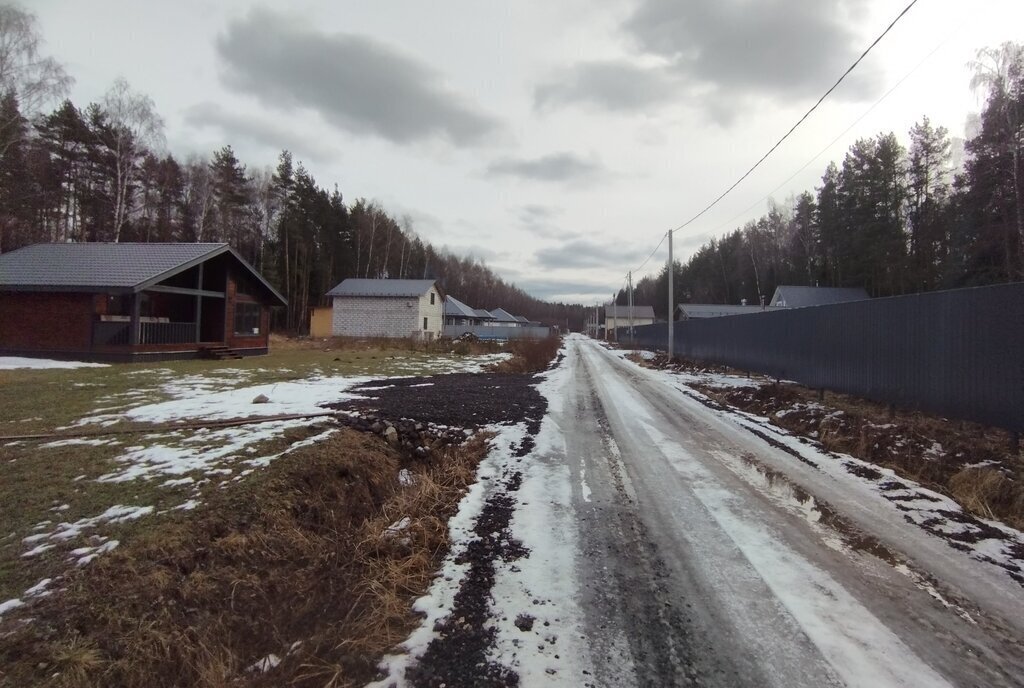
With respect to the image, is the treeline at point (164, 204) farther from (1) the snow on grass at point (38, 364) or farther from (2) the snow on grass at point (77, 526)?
(2) the snow on grass at point (77, 526)

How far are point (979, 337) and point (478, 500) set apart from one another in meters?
7.03

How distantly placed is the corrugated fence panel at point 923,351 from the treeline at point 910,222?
17.9m

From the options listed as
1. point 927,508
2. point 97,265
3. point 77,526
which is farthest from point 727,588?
point 97,265

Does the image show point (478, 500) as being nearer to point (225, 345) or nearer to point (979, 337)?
point (979, 337)

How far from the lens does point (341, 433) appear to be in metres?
6.77

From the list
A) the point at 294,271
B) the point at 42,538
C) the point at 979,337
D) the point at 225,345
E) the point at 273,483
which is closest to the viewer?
the point at 42,538

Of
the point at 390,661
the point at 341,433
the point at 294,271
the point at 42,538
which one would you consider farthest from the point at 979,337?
the point at 294,271

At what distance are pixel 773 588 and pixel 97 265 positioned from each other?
878 inches

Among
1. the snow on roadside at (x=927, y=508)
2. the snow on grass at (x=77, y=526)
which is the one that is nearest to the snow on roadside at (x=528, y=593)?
the snow on grass at (x=77, y=526)

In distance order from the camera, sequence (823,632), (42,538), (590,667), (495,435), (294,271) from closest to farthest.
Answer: (590,667) → (823,632) → (42,538) → (495,435) → (294,271)

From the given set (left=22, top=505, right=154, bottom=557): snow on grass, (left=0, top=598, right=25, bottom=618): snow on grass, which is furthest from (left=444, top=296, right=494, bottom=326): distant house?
(left=0, top=598, right=25, bottom=618): snow on grass

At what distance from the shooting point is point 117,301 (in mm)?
17688

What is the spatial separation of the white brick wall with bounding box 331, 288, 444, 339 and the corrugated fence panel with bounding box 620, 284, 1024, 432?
28.2m

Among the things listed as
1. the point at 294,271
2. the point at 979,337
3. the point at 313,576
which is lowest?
the point at 313,576
